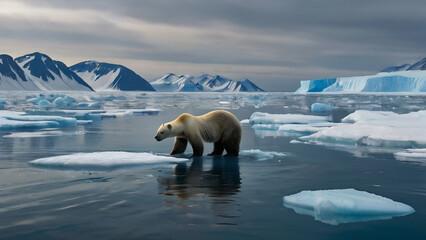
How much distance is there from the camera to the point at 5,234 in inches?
198

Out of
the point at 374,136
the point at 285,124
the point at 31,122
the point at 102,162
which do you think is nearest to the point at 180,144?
the point at 102,162

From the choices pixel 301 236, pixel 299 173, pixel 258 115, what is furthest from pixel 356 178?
pixel 258 115

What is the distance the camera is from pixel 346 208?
5.97 meters

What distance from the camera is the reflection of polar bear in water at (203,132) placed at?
1166 cm

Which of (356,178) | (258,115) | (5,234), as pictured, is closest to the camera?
(5,234)

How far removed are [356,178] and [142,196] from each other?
4.30 metres

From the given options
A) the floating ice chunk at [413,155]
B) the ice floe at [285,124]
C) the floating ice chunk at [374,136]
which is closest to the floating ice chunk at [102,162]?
the floating ice chunk at [413,155]

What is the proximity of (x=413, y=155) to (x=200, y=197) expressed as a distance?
7453 millimetres

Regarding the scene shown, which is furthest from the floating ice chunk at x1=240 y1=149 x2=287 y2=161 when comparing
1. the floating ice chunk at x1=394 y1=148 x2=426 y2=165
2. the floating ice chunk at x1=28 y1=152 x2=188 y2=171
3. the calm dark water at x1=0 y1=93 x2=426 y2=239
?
the floating ice chunk at x1=394 y1=148 x2=426 y2=165

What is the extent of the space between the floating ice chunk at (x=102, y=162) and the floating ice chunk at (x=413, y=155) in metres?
5.81

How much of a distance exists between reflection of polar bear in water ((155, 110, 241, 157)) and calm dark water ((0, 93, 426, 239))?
808 millimetres

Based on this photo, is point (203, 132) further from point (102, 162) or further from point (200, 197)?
point (200, 197)

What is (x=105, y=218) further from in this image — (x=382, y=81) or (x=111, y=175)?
(x=382, y=81)

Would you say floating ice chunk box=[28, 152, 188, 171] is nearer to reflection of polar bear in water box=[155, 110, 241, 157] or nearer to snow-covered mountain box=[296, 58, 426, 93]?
reflection of polar bear in water box=[155, 110, 241, 157]
